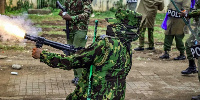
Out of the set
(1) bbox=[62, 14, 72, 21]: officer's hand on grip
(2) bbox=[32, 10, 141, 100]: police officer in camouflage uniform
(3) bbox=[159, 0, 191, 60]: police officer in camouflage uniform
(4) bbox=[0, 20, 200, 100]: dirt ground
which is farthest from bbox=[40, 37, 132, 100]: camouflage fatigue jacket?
(3) bbox=[159, 0, 191, 60]: police officer in camouflage uniform

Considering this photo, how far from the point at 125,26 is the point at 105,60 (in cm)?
53

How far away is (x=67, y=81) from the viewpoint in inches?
295

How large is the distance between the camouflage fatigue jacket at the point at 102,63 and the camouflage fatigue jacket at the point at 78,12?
118 inches

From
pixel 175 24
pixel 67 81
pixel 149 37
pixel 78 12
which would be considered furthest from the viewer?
pixel 149 37

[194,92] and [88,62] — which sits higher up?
[88,62]

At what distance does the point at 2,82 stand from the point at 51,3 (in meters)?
13.0

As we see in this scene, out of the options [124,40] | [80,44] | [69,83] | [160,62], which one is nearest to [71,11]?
[80,44]

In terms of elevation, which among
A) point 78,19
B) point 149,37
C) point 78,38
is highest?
point 78,19

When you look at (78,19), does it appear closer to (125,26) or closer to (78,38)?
(78,38)

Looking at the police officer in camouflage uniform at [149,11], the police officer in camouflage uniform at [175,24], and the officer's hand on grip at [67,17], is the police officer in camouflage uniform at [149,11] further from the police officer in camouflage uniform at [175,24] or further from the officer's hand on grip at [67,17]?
the officer's hand on grip at [67,17]

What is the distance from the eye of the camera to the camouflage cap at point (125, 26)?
159 inches

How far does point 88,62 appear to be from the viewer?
152 inches

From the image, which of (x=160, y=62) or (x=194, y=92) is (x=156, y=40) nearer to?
(x=160, y=62)

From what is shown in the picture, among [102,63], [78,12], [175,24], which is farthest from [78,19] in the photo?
[175,24]
